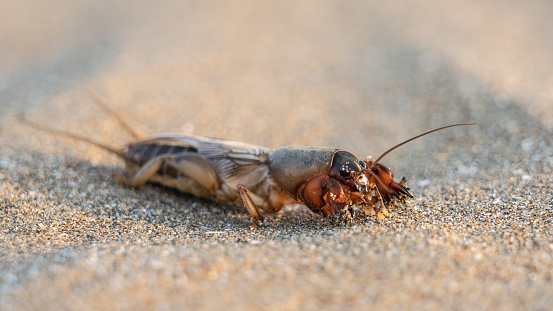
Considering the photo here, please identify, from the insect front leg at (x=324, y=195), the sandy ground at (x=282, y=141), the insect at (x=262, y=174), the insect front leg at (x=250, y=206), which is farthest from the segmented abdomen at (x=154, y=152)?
the insect front leg at (x=324, y=195)

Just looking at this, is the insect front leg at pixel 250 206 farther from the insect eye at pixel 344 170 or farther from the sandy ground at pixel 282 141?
the insect eye at pixel 344 170

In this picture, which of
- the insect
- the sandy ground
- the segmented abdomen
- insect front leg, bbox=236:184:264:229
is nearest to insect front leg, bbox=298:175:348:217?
the insect

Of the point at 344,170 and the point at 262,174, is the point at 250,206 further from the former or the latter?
the point at 344,170

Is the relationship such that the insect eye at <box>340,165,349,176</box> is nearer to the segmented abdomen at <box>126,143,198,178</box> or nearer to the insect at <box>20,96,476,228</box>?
the insect at <box>20,96,476,228</box>

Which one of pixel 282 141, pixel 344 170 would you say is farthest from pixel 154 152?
pixel 344 170

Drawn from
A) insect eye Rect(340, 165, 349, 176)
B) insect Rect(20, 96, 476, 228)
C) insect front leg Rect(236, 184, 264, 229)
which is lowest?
insect front leg Rect(236, 184, 264, 229)

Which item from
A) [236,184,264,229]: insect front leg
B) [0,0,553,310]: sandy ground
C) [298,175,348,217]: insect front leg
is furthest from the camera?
[236,184,264,229]: insect front leg

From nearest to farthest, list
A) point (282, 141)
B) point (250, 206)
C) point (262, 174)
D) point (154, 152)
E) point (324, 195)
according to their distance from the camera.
Answer: 1. point (324, 195)
2. point (250, 206)
3. point (262, 174)
4. point (154, 152)
5. point (282, 141)

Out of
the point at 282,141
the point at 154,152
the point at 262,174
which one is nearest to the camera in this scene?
the point at 262,174
